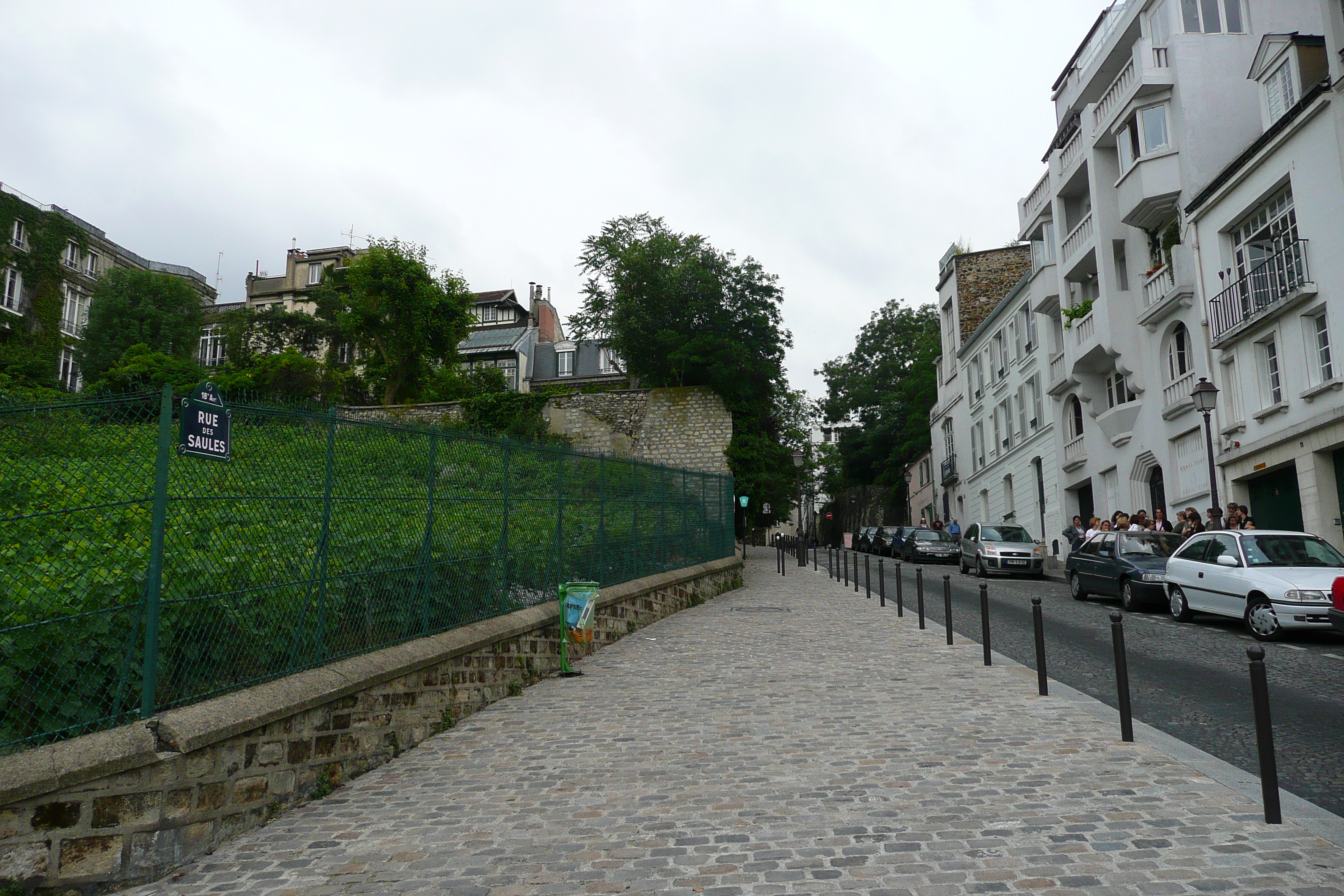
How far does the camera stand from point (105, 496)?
4820 millimetres

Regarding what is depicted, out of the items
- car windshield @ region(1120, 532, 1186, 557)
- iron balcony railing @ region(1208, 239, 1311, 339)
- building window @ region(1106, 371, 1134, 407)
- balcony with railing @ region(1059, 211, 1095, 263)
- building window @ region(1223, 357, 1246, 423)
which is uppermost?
balcony with railing @ region(1059, 211, 1095, 263)

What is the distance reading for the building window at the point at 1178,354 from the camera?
22781mm

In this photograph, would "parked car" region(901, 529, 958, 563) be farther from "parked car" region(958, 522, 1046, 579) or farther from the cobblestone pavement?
the cobblestone pavement

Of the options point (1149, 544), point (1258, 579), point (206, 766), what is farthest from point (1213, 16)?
point (206, 766)

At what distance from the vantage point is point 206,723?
189 inches

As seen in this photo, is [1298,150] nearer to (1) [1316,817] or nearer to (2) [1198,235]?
(2) [1198,235]

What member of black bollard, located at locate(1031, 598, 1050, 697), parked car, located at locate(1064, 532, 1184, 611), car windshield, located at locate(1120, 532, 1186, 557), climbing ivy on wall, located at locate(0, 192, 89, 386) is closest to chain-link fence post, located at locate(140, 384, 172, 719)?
black bollard, located at locate(1031, 598, 1050, 697)

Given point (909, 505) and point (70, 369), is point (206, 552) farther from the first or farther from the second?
point (909, 505)

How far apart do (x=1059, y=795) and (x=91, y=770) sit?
4.99 m

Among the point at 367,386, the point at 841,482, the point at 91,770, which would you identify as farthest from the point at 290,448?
the point at 841,482

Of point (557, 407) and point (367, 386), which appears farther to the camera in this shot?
point (367, 386)

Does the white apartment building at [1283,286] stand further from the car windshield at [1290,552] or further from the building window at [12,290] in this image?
the building window at [12,290]

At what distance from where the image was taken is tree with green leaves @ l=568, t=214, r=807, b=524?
32688 mm

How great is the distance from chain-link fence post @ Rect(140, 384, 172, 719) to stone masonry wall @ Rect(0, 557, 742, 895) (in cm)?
18
